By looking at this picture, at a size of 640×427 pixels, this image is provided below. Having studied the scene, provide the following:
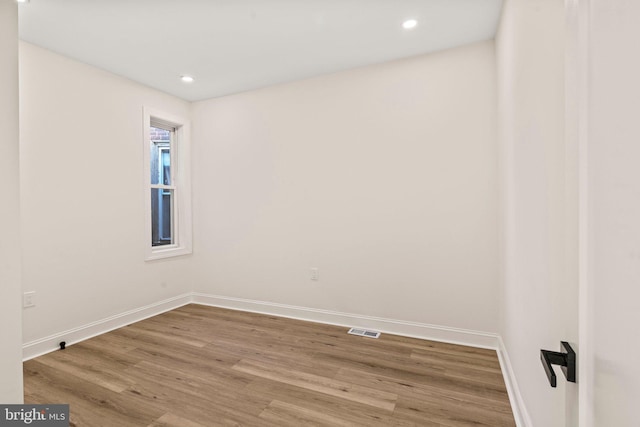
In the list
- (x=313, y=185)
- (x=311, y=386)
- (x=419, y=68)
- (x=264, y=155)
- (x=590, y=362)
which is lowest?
(x=311, y=386)

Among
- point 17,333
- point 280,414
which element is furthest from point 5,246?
point 280,414

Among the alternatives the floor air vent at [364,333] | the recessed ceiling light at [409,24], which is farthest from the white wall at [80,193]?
the recessed ceiling light at [409,24]

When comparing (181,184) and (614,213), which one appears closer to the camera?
(614,213)

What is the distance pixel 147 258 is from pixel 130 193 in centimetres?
72

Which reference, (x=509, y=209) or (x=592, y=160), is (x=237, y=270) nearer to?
(x=509, y=209)

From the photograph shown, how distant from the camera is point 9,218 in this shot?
1.37 m

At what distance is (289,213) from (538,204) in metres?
2.38

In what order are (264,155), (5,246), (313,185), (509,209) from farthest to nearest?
(264,155), (313,185), (509,209), (5,246)

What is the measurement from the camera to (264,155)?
11.3 feet

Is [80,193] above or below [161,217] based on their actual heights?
above

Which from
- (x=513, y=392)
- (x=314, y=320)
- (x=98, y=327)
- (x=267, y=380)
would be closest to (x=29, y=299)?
(x=98, y=327)

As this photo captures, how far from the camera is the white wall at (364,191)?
257 cm
